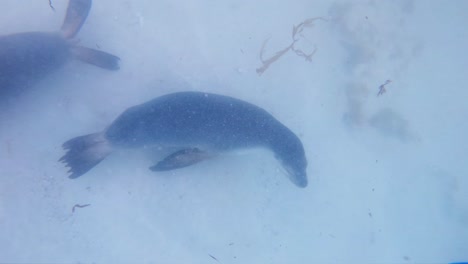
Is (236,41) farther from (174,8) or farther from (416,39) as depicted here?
(416,39)

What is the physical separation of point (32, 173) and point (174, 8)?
2584 mm

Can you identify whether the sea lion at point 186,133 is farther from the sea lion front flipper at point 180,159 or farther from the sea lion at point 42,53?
the sea lion at point 42,53

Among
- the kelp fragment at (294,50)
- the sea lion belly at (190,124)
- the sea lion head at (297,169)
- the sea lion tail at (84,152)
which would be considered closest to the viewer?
the sea lion belly at (190,124)

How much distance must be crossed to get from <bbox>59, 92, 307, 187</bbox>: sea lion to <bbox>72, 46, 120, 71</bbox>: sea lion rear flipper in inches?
30.6

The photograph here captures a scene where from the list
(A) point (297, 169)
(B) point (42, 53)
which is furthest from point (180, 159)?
(B) point (42, 53)

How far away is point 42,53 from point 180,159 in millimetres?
1892

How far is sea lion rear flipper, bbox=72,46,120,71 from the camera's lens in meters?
4.25

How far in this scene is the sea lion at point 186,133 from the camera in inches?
149

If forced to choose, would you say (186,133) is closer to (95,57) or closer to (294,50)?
(95,57)

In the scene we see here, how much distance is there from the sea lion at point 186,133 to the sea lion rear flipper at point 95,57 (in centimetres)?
78

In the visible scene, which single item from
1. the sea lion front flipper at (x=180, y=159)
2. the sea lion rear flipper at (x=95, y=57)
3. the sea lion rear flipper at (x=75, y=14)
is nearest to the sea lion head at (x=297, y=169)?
the sea lion front flipper at (x=180, y=159)

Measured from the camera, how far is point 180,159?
13.2 ft

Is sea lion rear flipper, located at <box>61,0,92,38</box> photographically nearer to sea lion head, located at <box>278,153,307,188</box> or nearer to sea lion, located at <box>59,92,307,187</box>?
sea lion, located at <box>59,92,307,187</box>

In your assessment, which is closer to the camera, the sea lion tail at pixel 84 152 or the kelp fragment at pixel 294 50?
the sea lion tail at pixel 84 152
